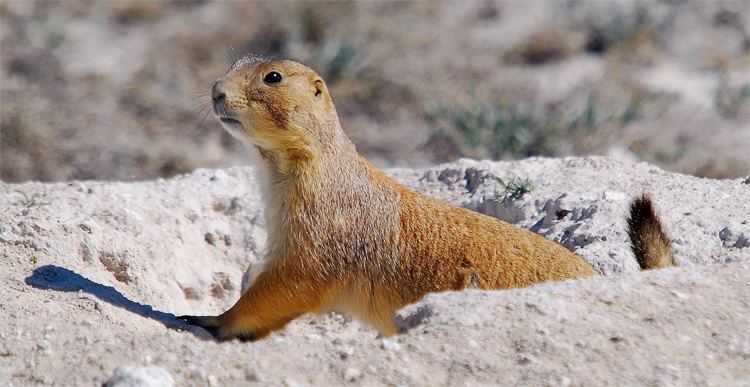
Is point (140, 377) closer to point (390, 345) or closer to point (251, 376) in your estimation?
point (251, 376)

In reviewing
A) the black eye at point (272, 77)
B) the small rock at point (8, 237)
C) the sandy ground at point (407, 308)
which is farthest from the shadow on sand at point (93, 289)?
the black eye at point (272, 77)

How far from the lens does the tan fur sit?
5.83m

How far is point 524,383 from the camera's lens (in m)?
4.29

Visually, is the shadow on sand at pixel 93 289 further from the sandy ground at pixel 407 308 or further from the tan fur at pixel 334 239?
the tan fur at pixel 334 239

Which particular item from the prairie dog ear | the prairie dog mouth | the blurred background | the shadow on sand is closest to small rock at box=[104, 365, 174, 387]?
the shadow on sand

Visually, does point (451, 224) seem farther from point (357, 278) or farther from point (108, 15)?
point (108, 15)

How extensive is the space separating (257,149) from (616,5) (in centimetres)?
1161

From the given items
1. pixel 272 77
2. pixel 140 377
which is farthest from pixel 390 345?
pixel 272 77

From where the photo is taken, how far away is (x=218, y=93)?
Answer: 583 cm

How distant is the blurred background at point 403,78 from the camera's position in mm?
13414

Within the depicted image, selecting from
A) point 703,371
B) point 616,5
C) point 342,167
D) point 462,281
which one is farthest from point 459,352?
point 616,5


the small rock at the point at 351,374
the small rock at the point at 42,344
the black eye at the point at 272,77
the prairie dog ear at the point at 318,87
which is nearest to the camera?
the small rock at the point at 351,374

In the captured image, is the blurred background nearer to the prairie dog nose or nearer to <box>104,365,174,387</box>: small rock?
the prairie dog nose

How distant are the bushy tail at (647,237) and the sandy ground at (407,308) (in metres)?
0.23
